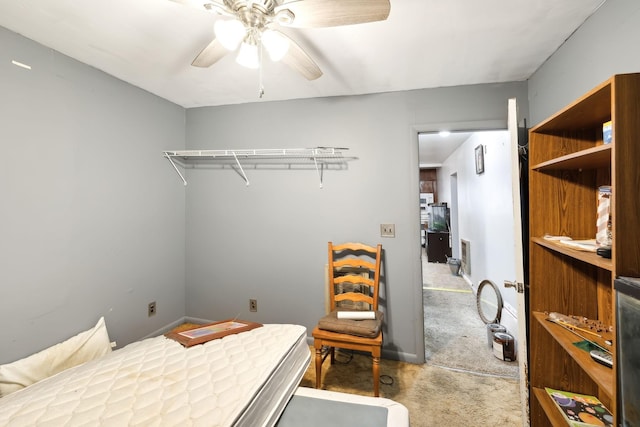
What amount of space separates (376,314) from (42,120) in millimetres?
2689

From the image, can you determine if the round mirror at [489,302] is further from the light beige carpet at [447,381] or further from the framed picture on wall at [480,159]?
the framed picture on wall at [480,159]

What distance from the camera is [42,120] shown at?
6.15 feet

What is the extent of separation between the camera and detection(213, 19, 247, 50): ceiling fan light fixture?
1.17 meters

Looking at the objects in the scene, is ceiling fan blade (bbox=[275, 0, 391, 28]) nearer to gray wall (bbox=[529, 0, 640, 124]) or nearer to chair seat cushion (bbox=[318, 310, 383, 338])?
gray wall (bbox=[529, 0, 640, 124])

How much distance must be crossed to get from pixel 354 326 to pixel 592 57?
2.09 metres

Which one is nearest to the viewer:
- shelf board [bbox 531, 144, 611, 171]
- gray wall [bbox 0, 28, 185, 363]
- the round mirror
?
shelf board [bbox 531, 144, 611, 171]

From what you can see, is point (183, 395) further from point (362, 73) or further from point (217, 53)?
point (362, 73)

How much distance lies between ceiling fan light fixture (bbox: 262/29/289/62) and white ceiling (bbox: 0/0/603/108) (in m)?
0.42

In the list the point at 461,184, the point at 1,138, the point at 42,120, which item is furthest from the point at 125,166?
the point at 461,184

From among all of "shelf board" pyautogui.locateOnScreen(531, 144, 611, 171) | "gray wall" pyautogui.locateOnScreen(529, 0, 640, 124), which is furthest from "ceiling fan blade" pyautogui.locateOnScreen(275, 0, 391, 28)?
"gray wall" pyautogui.locateOnScreen(529, 0, 640, 124)

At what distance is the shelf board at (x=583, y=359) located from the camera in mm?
906

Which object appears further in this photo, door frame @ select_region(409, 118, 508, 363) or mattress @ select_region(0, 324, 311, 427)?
door frame @ select_region(409, 118, 508, 363)

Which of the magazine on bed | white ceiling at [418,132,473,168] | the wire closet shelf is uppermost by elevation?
white ceiling at [418,132,473,168]

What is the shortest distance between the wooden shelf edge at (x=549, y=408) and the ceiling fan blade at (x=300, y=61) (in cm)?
213
